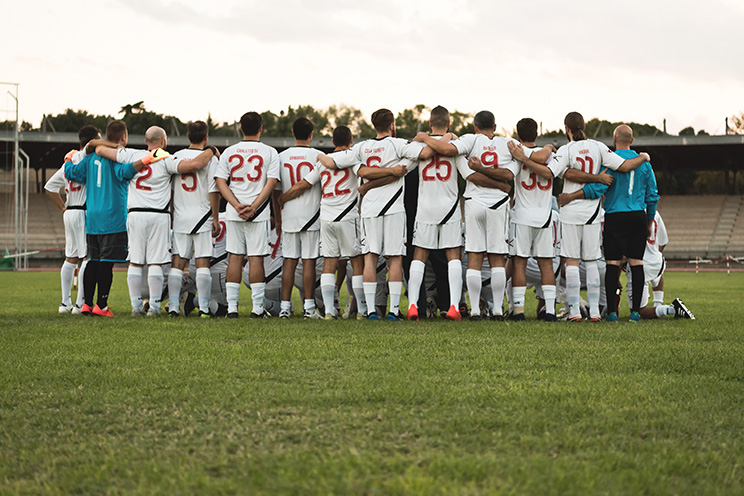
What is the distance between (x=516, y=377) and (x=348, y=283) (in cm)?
513

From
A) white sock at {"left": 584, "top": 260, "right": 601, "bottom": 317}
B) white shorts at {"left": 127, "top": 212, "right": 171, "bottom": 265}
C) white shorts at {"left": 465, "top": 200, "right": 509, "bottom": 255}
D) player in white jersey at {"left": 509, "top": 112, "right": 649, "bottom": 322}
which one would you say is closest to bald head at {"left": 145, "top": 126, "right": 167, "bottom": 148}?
white shorts at {"left": 127, "top": 212, "right": 171, "bottom": 265}

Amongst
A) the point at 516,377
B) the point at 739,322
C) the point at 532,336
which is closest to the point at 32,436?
the point at 516,377

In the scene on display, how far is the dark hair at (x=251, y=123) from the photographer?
8648mm

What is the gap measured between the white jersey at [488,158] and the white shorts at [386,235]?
0.84 metres

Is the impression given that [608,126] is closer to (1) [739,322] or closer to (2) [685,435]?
(1) [739,322]

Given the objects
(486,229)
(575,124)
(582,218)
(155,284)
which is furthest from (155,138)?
(582,218)

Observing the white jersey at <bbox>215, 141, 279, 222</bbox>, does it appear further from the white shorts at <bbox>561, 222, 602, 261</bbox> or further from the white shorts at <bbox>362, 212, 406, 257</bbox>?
the white shorts at <bbox>561, 222, 602, 261</bbox>

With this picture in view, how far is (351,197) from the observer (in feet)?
27.7

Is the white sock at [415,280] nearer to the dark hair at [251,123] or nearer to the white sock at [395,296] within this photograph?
the white sock at [395,296]

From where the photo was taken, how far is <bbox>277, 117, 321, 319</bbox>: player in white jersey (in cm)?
852

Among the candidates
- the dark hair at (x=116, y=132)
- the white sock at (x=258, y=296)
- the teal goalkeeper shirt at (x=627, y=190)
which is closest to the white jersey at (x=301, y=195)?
the white sock at (x=258, y=296)

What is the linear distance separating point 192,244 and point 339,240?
70.3 inches

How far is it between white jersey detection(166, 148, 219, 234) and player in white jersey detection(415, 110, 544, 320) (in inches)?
103

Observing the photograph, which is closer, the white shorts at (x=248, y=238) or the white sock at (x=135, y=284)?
the white shorts at (x=248, y=238)
